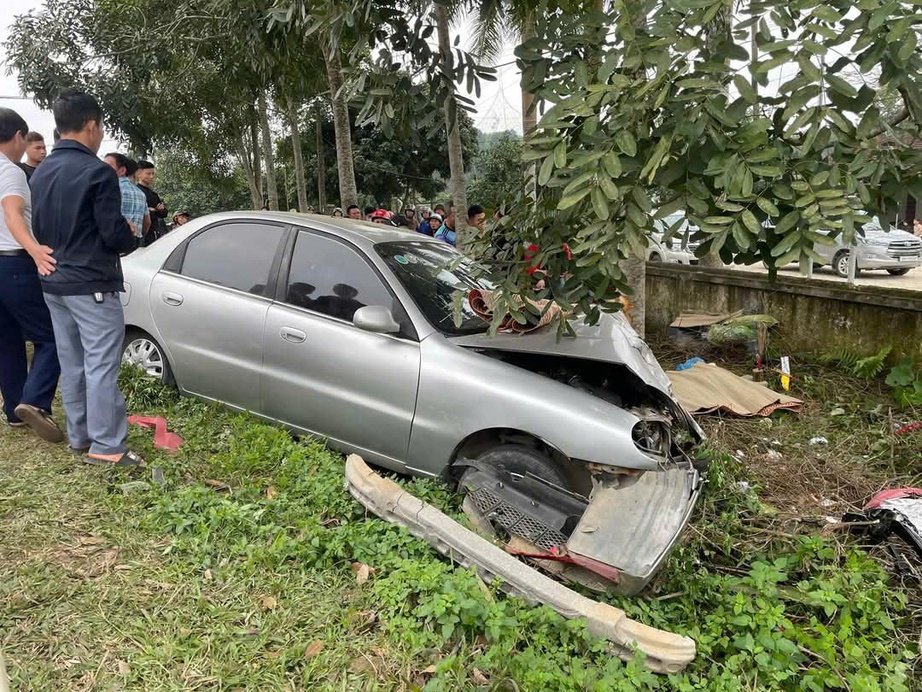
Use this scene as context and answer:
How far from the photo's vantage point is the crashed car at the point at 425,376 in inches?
113

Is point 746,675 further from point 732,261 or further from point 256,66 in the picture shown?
point 256,66

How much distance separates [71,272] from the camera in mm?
3104

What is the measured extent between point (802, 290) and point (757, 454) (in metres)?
2.57

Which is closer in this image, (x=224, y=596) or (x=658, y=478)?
(x=224, y=596)

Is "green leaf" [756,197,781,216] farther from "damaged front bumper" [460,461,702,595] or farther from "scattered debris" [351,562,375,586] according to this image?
"scattered debris" [351,562,375,586]

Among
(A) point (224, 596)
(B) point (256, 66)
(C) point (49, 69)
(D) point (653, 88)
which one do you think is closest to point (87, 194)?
(A) point (224, 596)

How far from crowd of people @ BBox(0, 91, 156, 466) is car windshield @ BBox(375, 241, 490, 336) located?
138cm

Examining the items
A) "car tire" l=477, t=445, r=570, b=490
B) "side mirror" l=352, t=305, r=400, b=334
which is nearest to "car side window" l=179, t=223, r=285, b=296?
"side mirror" l=352, t=305, r=400, b=334

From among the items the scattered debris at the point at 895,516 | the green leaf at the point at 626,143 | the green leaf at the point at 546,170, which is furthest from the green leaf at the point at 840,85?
the scattered debris at the point at 895,516

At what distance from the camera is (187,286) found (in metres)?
4.15

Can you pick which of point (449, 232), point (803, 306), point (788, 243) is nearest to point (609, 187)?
point (788, 243)

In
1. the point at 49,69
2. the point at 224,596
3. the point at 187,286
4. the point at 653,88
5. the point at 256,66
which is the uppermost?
the point at 49,69

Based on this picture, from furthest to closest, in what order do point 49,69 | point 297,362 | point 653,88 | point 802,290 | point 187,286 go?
point 49,69 < point 802,290 < point 187,286 < point 297,362 < point 653,88

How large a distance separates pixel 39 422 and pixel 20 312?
0.62 meters
